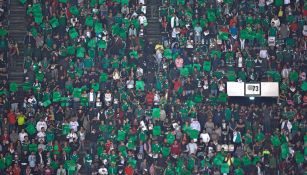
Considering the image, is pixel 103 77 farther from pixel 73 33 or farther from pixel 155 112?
pixel 155 112

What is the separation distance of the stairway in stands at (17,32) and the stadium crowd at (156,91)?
29 cm

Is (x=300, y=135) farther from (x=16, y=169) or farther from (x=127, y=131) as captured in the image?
(x=16, y=169)

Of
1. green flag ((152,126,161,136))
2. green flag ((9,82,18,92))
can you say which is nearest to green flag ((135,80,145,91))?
green flag ((152,126,161,136))

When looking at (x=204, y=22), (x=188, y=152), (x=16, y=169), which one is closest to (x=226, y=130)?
(x=188, y=152)

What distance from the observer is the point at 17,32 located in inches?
1735

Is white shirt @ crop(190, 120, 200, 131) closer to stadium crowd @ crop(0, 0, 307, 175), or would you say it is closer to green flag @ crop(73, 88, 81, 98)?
stadium crowd @ crop(0, 0, 307, 175)

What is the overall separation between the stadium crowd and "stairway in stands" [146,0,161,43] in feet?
0.79

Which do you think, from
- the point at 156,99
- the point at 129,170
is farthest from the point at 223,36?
the point at 129,170

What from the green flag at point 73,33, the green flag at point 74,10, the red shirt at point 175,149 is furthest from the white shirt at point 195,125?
the green flag at point 74,10

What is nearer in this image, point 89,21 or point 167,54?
point 167,54

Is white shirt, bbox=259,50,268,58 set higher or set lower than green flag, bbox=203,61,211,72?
higher

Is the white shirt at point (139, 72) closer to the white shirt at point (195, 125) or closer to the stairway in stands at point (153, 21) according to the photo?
the stairway in stands at point (153, 21)

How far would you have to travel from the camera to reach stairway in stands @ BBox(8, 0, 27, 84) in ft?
142

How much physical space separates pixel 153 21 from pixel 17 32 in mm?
6461
